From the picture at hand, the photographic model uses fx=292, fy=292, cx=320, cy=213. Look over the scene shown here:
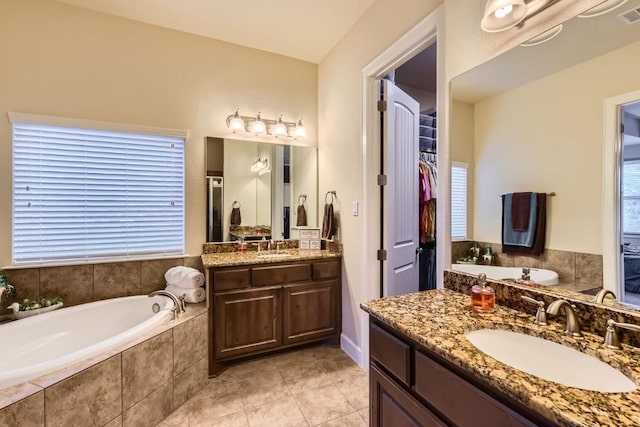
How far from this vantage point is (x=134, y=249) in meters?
2.54

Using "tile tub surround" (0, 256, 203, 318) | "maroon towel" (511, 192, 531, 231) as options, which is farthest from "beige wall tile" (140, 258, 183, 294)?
"maroon towel" (511, 192, 531, 231)

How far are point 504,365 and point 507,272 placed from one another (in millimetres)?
647

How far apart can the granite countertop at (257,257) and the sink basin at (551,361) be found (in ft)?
5.50

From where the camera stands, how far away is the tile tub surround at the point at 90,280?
85.9 inches

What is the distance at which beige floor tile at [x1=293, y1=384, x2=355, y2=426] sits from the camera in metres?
1.83

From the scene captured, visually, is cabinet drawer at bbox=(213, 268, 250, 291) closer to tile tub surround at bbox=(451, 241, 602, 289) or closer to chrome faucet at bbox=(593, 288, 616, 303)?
tile tub surround at bbox=(451, 241, 602, 289)

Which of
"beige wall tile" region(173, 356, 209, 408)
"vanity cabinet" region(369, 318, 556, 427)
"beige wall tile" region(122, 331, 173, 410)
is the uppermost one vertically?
"vanity cabinet" region(369, 318, 556, 427)

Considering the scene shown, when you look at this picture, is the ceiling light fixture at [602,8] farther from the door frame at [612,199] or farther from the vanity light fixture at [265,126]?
the vanity light fixture at [265,126]

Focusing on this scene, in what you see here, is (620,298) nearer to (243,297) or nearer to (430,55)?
(243,297)

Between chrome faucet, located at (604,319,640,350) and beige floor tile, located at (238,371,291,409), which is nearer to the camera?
chrome faucet, located at (604,319,640,350)

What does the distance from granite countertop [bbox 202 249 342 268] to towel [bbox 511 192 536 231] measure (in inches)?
63.5

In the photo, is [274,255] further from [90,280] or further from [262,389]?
[90,280]

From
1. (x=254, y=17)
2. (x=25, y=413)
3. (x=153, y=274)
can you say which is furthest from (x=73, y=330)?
(x=254, y=17)

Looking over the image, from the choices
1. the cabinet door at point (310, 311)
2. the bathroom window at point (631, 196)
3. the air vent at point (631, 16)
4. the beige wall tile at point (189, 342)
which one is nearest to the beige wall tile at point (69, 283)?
the beige wall tile at point (189, 342)
